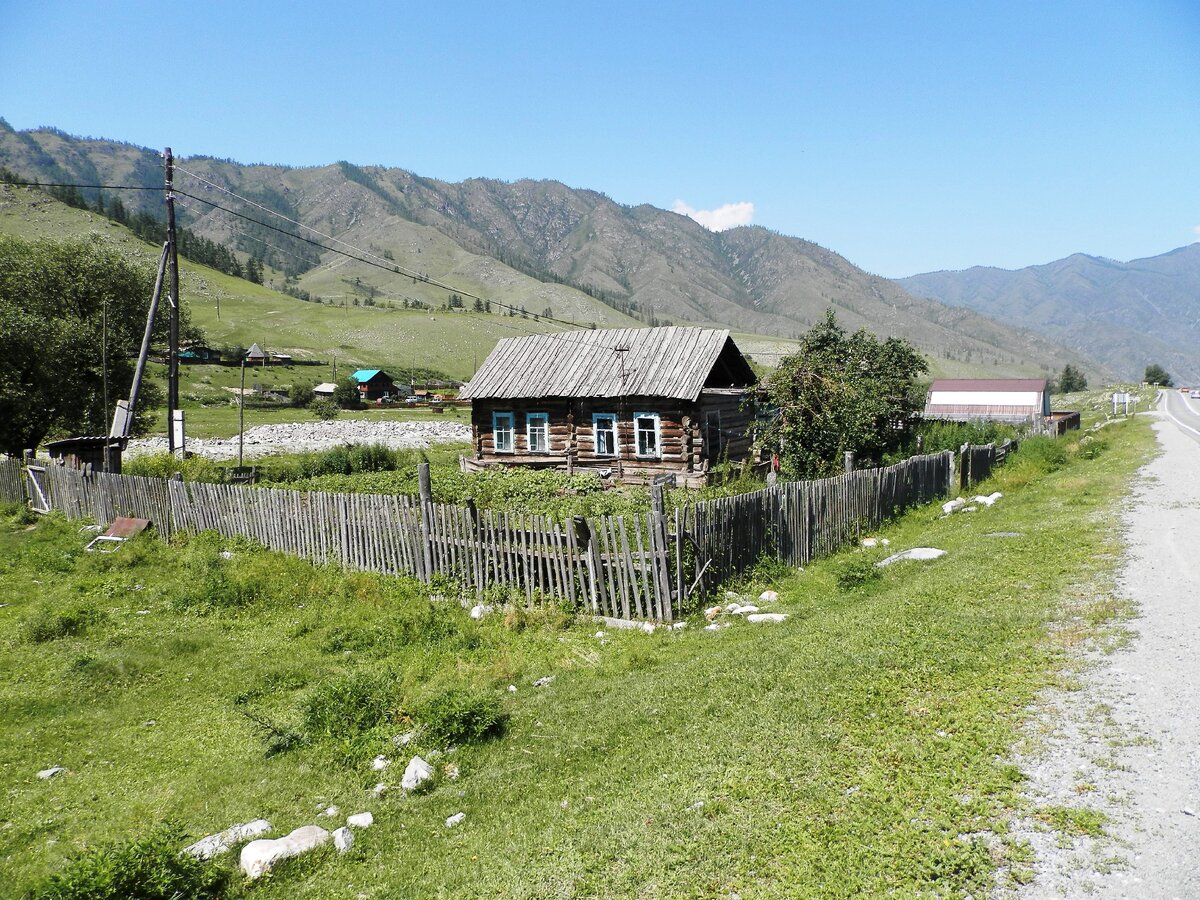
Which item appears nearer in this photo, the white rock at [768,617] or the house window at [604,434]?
the white rock at [768,617]

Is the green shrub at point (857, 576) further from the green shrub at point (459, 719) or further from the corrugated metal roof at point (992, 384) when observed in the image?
the corrugated metal roof at point (992, 384)

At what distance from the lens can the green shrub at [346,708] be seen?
7035 millimetres

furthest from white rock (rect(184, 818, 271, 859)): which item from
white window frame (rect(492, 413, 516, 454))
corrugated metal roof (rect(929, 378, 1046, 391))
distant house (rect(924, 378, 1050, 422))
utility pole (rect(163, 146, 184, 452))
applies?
corrugated metal roof (rect(929, 378, 1046, 391))

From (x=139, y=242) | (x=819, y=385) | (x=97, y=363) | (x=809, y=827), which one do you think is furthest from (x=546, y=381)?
(x=139, y=242)

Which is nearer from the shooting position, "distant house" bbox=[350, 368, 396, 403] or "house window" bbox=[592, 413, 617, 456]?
"house window" bbox=[592, 413, 617, 456]

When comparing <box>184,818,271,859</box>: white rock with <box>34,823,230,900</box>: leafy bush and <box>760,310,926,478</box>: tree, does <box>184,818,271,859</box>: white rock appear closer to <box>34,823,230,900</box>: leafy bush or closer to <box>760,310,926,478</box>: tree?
<box>34,823,230,900</box>: leafy bush

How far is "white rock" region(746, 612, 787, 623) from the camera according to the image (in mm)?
9703

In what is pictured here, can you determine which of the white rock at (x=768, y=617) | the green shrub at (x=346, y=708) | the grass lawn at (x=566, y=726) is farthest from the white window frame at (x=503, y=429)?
the green shrub at (x=346, y=708)

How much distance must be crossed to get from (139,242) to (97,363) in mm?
148813

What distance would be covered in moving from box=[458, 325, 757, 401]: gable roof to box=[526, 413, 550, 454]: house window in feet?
4.08

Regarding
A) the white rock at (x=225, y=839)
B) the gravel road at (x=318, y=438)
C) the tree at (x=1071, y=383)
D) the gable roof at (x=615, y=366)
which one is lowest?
the white rock at (x=225, y=839)

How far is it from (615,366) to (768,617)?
1844 cm

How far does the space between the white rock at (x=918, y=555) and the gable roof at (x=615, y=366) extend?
12694mm

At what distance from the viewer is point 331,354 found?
116 metres
